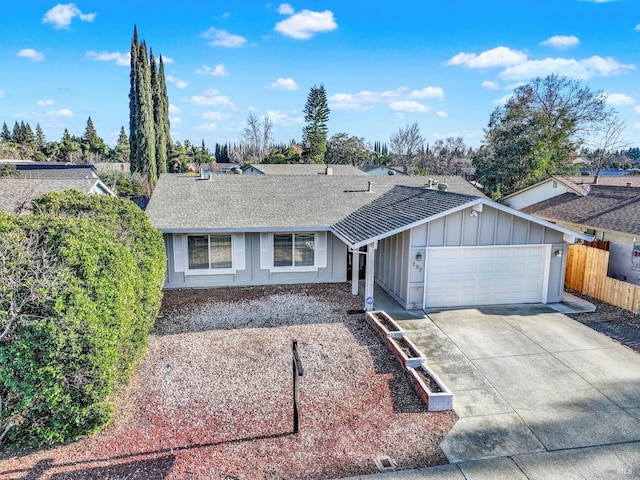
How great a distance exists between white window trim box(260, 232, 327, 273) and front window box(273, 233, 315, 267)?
4.2 inches

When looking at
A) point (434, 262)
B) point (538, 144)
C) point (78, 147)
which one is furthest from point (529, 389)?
point (78, 147)

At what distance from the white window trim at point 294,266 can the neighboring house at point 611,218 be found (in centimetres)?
944

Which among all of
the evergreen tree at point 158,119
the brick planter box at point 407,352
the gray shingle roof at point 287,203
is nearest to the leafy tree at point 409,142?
Result: the evergreen tree at point 158,119

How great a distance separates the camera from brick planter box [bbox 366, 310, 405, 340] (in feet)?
29.7

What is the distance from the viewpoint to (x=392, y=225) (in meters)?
11.3

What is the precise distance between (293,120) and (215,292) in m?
58.1

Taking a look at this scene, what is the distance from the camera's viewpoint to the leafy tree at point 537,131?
29.0 m

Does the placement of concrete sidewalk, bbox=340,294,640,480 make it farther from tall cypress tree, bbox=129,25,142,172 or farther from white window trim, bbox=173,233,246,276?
tall cypress tree, bbox=129,25,142,172

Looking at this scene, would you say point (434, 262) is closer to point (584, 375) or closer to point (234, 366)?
point (584, 375)

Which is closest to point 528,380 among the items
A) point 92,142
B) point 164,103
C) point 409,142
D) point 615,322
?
point 615,322

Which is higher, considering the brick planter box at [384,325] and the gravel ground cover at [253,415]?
the brick planter box at [384,325]

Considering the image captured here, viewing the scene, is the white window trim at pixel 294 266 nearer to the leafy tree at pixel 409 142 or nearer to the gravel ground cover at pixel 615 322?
the gravel ground cover at pixel 615 322

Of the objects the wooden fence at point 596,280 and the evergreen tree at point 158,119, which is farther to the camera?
the evergreen tree at point 158,119

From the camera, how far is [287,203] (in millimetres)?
14812
